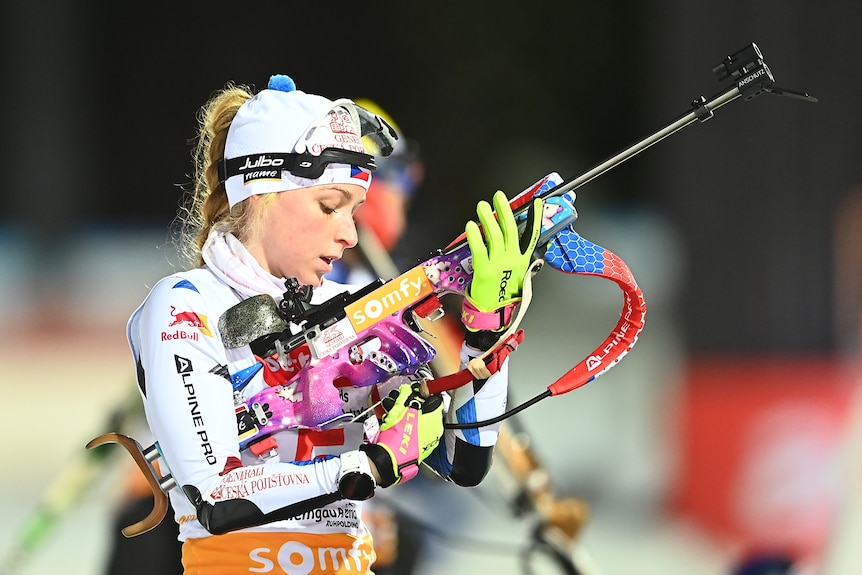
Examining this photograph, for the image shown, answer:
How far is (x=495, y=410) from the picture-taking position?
8.21 ft

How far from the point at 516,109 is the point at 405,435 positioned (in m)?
11.4

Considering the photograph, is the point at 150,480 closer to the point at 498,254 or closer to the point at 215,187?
the point at 215,187

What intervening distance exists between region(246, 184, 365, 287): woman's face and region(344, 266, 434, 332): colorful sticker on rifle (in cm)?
10

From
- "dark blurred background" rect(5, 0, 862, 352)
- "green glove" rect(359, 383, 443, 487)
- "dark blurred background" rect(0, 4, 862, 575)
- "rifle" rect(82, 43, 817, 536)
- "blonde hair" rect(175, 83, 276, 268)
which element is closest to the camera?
"green glove" rect(359, 383, 443, 487)

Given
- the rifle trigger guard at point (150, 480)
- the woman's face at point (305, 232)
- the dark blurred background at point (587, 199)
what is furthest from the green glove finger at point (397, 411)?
the dark blurred background at point (587, 199)

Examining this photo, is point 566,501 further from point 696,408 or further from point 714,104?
point 714,104

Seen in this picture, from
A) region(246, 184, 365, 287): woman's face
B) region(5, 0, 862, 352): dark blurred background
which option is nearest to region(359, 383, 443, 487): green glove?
region(246, 184, 365, 287): woman's face

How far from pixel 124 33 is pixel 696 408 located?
9.32 m

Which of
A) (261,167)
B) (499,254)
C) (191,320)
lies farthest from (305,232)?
(499,254)

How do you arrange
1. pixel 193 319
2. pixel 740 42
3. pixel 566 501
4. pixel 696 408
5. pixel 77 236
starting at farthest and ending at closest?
pixel 77 236 → pixel 740 42 → pixel 696 408 → pixel 566 501 → pixel 193 319

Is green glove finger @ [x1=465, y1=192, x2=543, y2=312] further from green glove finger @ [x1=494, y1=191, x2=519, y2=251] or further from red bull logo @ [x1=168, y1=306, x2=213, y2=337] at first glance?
red bull logo @ [x1=168, y1=306, x2=213, y2=337]

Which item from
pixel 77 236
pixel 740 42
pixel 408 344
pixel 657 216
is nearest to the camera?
pixel 408 344

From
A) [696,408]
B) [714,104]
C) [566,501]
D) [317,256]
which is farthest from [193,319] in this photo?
[696,408]

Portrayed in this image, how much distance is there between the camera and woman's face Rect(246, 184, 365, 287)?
7.89ft
